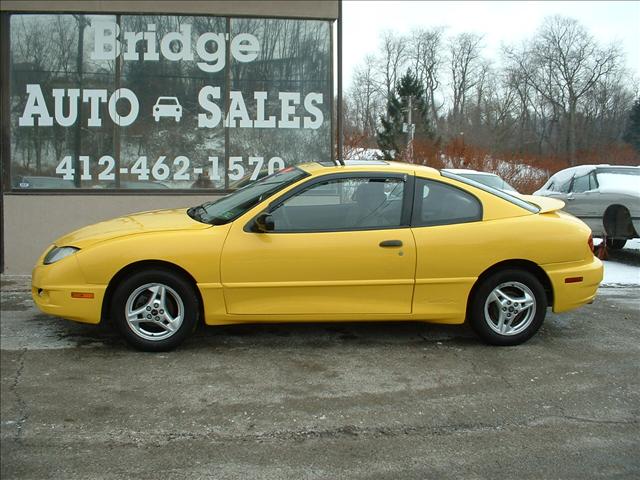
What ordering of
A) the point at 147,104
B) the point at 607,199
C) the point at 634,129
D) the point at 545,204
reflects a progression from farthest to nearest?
the point at 634,129, the point at 607,199, the point at 147,104, the point at 545,204

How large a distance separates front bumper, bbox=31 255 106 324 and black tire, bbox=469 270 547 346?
3054mm

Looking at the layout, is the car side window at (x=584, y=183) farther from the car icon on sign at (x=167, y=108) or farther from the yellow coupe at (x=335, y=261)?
the car icon on sign at (x=167, y=108)

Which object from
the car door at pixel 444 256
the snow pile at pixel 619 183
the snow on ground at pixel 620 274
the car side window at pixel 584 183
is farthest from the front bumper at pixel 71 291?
the car side window at pixel 584 183

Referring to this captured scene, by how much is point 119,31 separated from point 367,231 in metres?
5.30

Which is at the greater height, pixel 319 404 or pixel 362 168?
pixel 362 168

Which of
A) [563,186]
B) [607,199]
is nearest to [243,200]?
[607,199]

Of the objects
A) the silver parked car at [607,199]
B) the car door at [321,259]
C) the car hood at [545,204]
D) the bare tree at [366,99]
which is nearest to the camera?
the car door at [321,259]

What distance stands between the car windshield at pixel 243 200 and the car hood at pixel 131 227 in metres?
0.12

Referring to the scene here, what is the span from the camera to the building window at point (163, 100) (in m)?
8.73

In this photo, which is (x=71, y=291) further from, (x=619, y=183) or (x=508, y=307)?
(x=619, y=183)

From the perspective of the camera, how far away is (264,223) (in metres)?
5.26

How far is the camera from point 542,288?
18.4ft

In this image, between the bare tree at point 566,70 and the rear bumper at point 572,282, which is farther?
the bare tree at point 566,70

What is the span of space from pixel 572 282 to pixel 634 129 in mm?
→ 23778
